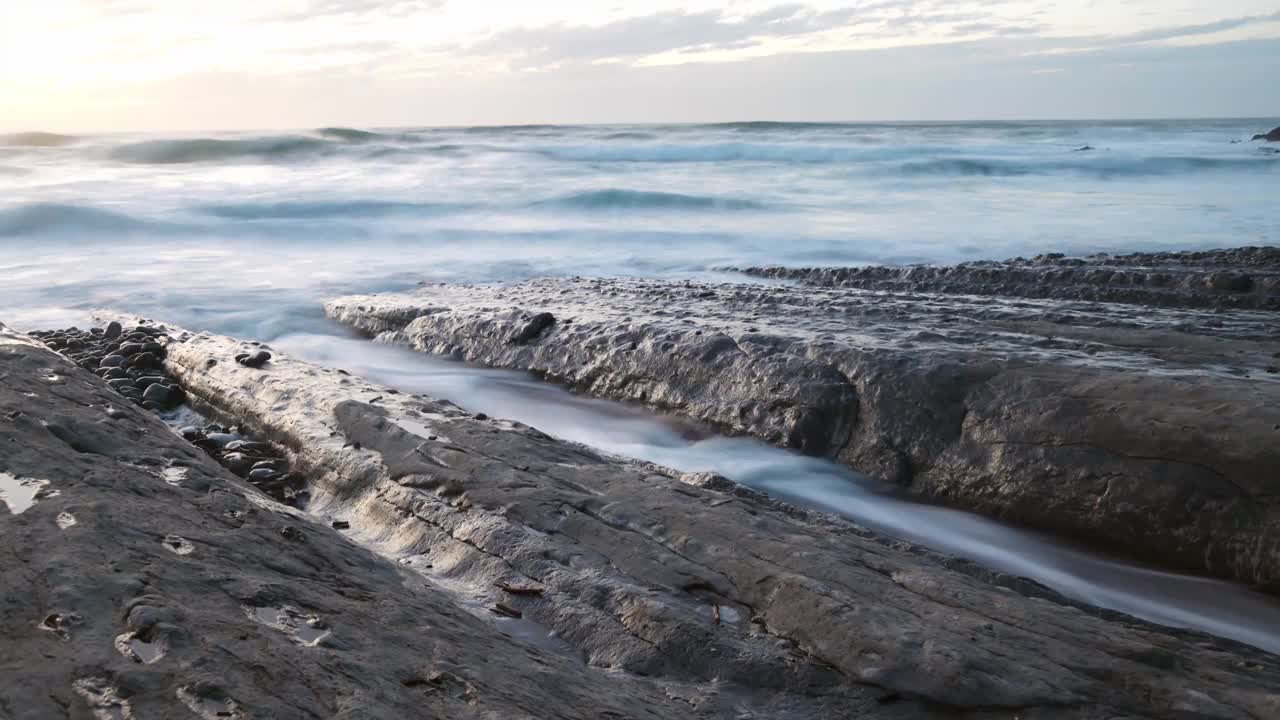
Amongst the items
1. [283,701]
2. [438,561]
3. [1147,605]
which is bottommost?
[1147,605]

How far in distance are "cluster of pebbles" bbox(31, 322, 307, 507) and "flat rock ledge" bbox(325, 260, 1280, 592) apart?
1.67 m

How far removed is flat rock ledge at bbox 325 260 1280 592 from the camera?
10.6ft

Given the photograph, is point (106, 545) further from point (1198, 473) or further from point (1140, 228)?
point (1140, 228)

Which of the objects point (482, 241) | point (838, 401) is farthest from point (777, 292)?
point (482, 241)

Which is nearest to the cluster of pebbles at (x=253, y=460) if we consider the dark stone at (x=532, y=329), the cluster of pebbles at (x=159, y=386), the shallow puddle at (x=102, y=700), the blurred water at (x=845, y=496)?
the cluster of pebbles at (x=159, y=386)

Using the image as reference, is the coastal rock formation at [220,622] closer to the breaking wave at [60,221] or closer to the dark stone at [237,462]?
the dark stone at [237,462]

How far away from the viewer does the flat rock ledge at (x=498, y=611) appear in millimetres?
1720

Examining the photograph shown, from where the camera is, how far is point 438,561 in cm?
279

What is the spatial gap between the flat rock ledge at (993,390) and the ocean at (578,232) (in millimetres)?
127

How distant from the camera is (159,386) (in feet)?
16.5

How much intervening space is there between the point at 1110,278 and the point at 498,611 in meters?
6.44

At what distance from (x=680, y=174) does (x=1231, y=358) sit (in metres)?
22.4

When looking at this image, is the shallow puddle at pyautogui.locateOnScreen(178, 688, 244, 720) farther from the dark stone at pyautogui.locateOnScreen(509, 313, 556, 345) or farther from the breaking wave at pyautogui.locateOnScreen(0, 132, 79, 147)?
the breaking wave at pyautogui.locateOnScreen(0, 132, 79, 147)

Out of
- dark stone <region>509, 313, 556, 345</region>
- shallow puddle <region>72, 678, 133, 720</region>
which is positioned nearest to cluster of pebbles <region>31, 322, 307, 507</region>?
dark stone <region>509, 313, 556, 345</region>
